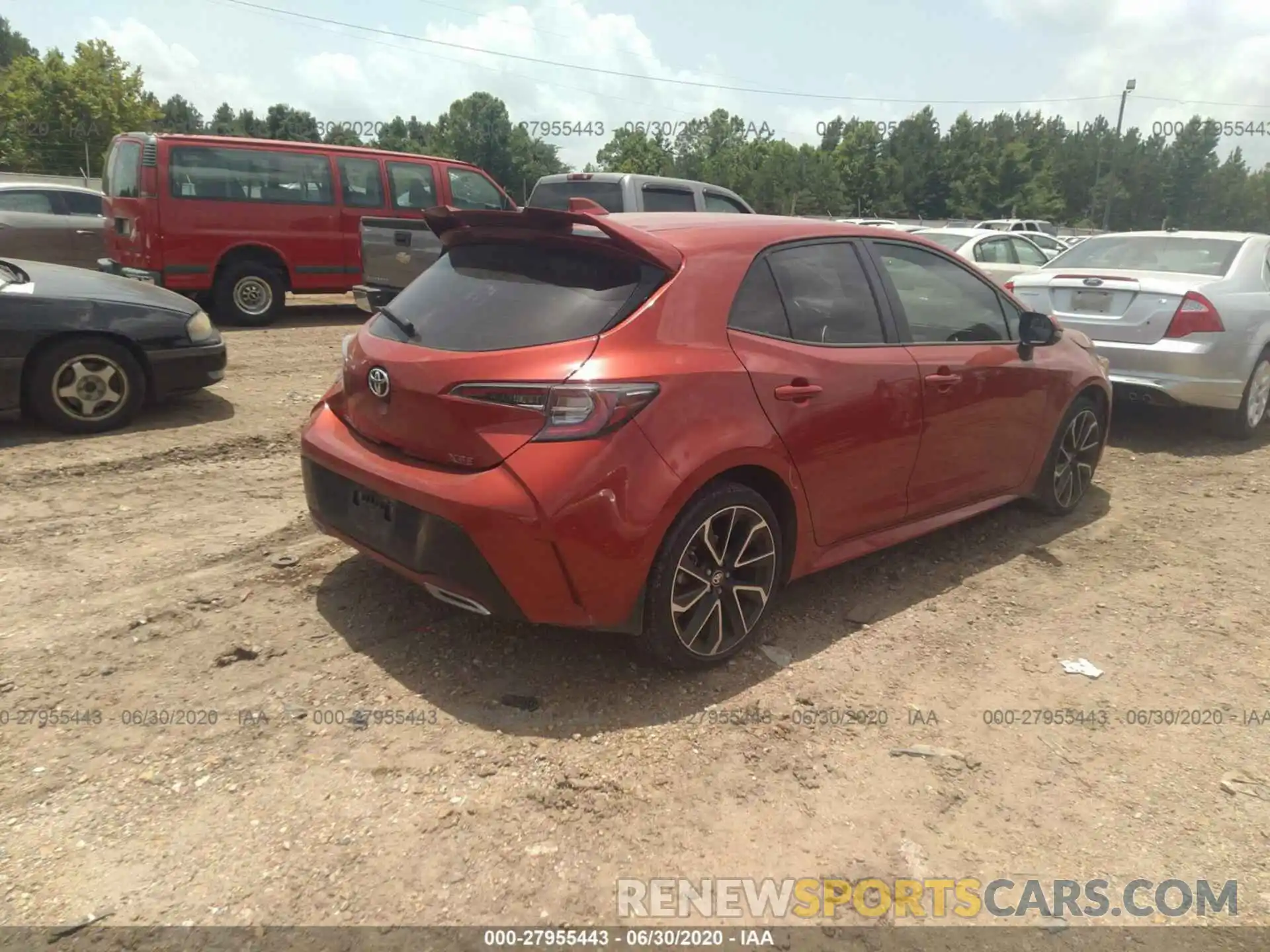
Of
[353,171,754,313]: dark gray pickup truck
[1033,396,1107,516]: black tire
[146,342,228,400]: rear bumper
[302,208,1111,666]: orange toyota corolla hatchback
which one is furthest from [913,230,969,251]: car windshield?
[146,342,228,400]: rear bumper

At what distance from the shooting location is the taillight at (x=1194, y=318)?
6484 mm

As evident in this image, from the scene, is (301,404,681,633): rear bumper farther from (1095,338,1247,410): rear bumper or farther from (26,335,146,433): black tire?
(1095,338,1247,410): rear bumper

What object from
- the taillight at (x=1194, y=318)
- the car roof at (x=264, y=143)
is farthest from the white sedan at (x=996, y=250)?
the car roof at (x=264, y=143)

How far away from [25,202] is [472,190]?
5.55 meters

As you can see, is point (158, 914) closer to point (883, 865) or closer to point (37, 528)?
point (883, 865)

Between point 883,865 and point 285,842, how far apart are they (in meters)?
1.63

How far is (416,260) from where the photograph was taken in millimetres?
10414

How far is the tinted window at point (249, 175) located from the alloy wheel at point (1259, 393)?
960cm

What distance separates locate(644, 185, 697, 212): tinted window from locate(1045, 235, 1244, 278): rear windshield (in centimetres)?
414

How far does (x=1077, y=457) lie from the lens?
5.25 metres

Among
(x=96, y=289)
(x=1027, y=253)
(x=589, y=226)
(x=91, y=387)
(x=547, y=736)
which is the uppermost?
(x=1027, y=253)

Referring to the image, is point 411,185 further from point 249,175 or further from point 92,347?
point 92,347

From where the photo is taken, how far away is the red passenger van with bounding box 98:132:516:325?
9875 mm

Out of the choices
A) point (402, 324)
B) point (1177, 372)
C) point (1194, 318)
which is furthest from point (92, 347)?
point (1194, 318)
